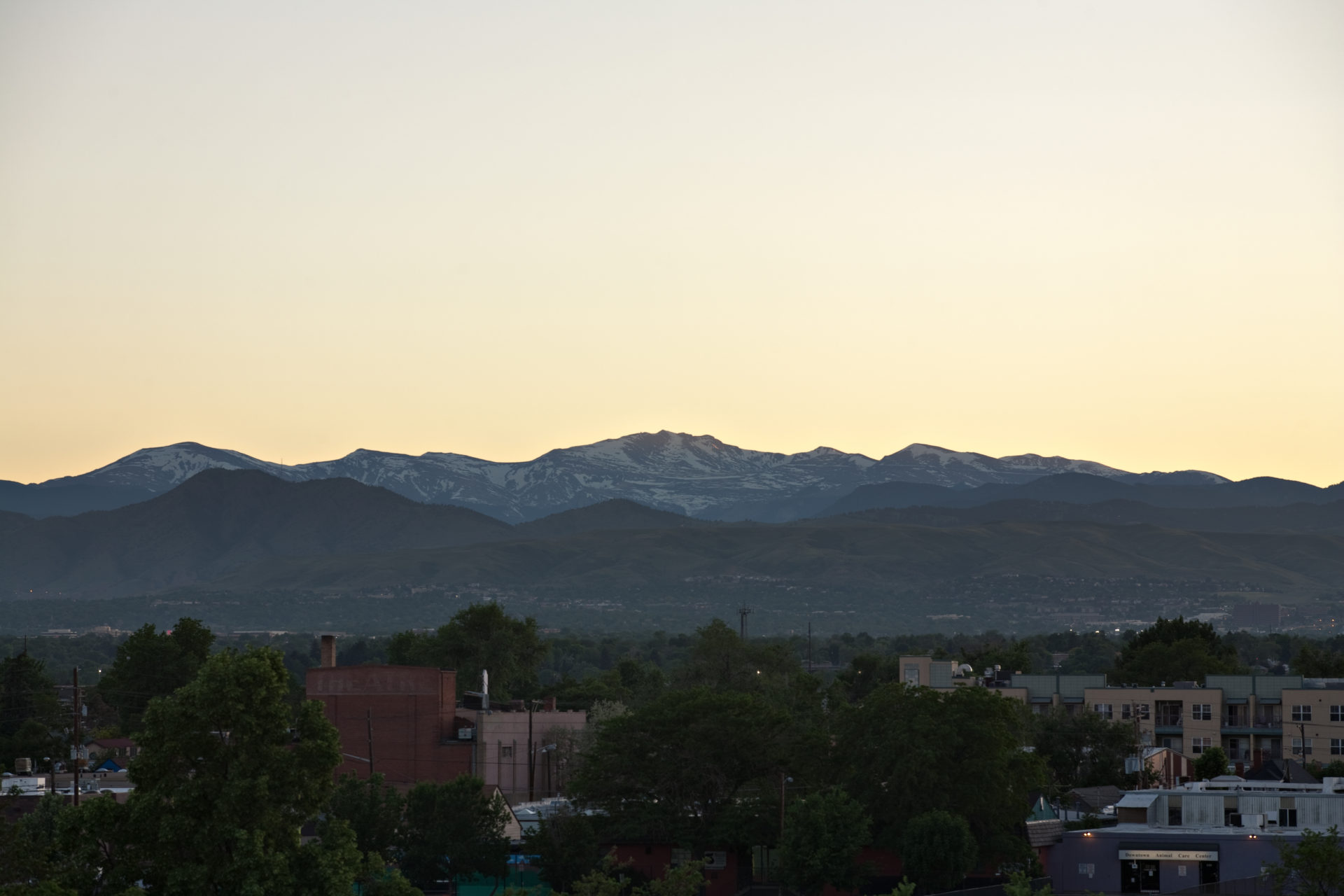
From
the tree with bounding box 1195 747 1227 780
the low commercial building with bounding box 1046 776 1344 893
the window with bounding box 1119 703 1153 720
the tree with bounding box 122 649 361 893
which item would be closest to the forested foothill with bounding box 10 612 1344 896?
the tree with bounding box 122 649 361 893

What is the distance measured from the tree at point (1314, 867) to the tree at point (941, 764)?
14.7 m

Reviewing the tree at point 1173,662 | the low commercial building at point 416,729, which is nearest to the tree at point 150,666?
the low commercial building at point 416,729

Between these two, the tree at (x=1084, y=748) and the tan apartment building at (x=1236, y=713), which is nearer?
the tree at (x=1084, y=748)

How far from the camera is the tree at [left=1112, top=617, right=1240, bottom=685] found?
153 m

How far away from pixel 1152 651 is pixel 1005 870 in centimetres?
8171

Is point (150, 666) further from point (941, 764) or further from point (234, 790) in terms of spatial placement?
point (234, 790)

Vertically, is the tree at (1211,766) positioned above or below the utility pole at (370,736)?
below

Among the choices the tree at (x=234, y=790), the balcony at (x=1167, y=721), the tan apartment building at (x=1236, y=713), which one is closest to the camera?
the tree at (x=234, y=790)

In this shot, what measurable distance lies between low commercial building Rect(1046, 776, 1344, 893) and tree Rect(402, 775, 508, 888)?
24385 mm

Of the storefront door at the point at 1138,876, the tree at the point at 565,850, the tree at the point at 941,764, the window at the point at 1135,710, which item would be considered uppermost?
the tree at the point at 941,764

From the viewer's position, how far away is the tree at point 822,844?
76438mm

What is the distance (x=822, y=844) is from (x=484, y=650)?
78.7 metres

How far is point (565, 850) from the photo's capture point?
7906 centimetres

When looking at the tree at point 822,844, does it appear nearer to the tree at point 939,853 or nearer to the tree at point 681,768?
the tree at point 939,853
